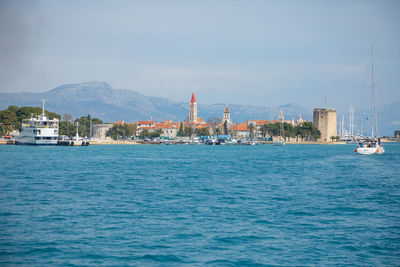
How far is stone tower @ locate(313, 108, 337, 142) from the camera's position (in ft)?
588

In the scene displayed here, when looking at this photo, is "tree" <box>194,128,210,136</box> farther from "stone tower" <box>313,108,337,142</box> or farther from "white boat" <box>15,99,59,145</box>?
"white boat" <box>15,99,59,145</box>

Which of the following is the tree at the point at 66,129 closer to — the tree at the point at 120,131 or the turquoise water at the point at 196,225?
the tree at the point at 120,131

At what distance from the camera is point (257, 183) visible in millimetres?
29438

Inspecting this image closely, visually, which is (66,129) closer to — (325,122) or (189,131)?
(189,131)

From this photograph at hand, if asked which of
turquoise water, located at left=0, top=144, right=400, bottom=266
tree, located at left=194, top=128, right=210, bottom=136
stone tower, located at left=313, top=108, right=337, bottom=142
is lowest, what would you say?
turquoise water, located at left=0, top=144, right=400, bottom=266

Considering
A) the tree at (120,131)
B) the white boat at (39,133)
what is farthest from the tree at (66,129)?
the white boat at (39,133)

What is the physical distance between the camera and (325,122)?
180 m

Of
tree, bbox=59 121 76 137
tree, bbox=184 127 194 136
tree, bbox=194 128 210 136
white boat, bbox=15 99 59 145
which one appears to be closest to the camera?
white boat, bbox=15 99 59 145

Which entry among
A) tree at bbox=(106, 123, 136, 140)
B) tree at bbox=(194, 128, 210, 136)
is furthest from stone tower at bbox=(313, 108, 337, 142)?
tree at bbox=(106, 123, 136, 140)

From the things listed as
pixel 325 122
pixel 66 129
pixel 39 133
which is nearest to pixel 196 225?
pixel 39 133

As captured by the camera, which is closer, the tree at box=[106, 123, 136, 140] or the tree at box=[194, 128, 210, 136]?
the tree at box=[106, 123, 136, 140]

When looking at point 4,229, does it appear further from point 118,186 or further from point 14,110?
point 14,110

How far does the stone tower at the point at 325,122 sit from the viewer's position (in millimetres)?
179238

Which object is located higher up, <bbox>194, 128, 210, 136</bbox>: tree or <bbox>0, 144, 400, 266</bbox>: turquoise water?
<bbox>194, 128, 210, 136</bbox>: tree
